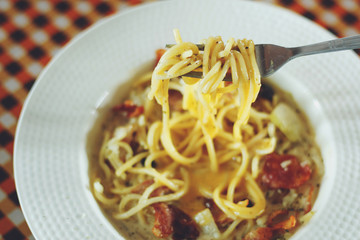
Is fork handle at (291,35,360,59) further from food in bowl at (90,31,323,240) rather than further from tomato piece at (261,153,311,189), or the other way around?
tomato piece at (261,153,311,189)

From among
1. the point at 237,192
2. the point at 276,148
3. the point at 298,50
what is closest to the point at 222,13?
the point at 298,50

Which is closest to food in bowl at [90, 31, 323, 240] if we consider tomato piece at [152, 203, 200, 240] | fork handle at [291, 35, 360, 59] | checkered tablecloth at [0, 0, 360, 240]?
tomato piece at [152, 203, 200, 240]

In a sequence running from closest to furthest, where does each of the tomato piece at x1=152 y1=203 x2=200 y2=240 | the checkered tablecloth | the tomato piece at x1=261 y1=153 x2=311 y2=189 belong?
the tomato piece at x1=152 y1=203 x2=200 y2=240 → the tomato piece at x1=261 y1=153 x2=311 y2=189 → the checkered tablecloth

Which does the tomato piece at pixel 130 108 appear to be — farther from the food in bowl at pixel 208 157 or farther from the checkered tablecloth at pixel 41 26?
the checkered tablecloth at pixel 41 26

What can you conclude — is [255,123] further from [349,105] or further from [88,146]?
[88,146]

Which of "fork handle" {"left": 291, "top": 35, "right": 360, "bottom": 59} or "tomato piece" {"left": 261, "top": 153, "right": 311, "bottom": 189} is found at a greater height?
"fork handle" {"left": 291, "top": 35, "right": 360, "bottom": 59}

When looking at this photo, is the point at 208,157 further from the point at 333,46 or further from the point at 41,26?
the point at 41,26

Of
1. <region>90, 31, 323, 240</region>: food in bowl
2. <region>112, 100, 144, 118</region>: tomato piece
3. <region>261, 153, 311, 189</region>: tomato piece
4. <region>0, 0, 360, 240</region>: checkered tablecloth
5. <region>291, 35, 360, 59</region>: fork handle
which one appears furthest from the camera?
<region>0, 0, 360, 240</region>: checkered tablecloth

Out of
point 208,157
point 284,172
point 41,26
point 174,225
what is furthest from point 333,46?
point 41,26
